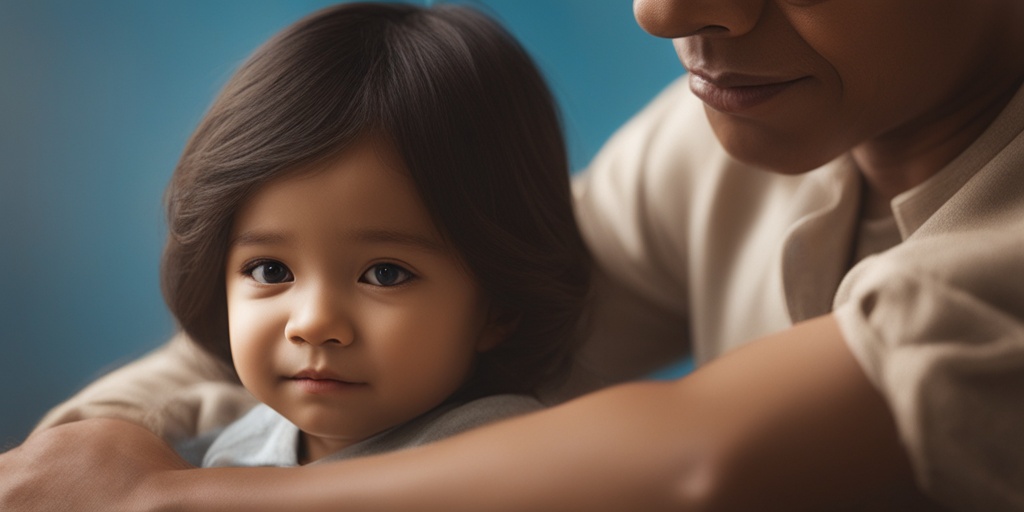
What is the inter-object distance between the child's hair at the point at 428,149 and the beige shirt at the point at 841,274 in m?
0.25

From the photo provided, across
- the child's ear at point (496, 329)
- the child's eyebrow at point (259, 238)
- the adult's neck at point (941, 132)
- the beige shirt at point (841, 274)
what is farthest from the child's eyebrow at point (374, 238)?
the adult's neck at point (941, 132)

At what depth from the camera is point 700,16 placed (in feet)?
2.96

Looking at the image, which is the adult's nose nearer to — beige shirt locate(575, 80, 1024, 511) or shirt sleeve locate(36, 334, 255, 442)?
beige shirt locate(575, 80, 1024, 511)

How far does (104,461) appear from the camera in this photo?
0.89 meters

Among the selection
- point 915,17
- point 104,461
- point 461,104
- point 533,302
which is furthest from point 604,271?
point 104,461

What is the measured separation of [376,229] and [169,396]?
0.42 meters

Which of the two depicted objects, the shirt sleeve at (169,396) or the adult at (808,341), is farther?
the shirt sleeve at (169,396)

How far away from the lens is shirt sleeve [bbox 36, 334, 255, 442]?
3.72ft

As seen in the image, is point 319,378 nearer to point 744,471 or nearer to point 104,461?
point 104,461

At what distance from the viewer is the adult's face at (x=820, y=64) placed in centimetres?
90

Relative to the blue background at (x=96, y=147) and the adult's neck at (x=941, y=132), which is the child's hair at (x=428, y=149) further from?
the blue background at (x=96, y=147)

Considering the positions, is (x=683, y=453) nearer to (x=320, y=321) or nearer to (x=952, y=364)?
(x=952, y=364)

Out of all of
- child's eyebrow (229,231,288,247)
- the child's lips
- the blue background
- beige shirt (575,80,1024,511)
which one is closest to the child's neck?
the child's lips

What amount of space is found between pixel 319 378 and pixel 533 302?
231 mm
